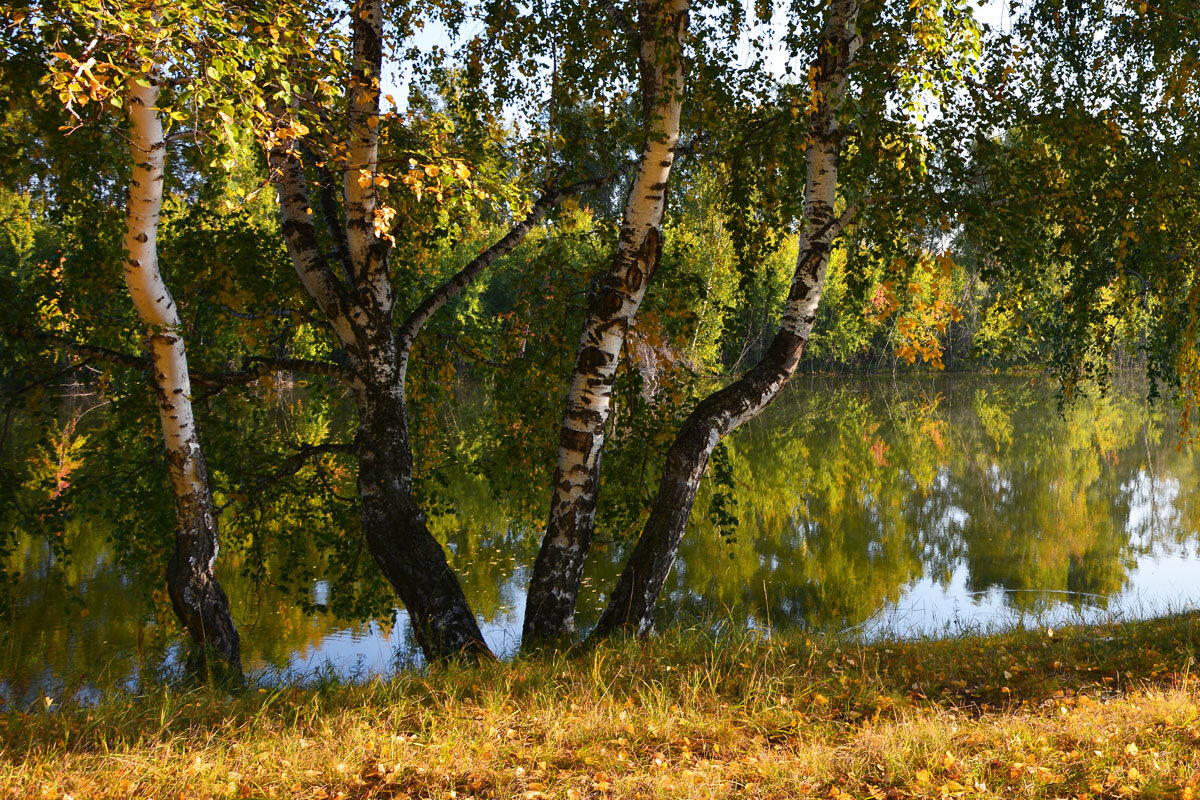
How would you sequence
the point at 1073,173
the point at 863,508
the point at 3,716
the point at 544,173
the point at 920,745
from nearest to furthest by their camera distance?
the point at 920,745 < the point at 3,716 < the point at 544,173 < the point at 1073,173 < the point at 863,508

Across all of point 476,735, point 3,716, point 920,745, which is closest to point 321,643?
point 3,716

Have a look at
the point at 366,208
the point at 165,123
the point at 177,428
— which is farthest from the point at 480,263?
the point at 177,428

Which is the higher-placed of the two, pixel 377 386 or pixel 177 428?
pixel 377 386

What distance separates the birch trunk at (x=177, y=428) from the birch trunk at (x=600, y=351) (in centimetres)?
193

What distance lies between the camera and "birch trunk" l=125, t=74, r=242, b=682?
177 inches

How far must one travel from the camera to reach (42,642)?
902 cm

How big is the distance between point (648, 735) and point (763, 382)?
275 centimetres

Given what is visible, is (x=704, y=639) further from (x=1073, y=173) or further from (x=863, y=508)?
(x=863, y=508)

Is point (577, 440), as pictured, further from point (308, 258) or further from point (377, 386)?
point (308, 258)

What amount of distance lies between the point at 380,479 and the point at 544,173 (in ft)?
9.34

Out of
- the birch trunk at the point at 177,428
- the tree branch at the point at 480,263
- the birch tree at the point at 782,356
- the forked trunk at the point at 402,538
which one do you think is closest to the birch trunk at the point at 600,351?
the birch tree at the point at 782,356

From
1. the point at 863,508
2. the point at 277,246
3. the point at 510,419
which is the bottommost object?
the point at 863,508

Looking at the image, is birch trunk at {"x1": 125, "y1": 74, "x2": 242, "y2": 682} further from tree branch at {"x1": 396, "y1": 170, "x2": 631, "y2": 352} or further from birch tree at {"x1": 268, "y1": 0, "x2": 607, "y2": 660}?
tree branch at {"x1": 396, "y1": 170, "x2": 631, "y2": 352}

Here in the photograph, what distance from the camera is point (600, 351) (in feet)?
17.4
